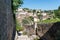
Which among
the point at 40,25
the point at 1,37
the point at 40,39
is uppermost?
the point at 1,37

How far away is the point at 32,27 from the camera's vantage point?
18.2 meters

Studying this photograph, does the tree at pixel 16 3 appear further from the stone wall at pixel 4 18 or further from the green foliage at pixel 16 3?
the stone wall at pixel 4 18

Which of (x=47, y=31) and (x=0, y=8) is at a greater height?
(x=0, y=8)

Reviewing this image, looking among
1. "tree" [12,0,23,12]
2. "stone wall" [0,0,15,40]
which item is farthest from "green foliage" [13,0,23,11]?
"stone wall" [0,0,15,40]

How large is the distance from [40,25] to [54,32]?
1.85 meters

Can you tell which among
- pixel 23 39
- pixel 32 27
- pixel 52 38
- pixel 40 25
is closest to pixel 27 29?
pixel 32 27

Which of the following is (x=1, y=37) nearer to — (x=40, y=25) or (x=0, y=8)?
(x=0, y=8)

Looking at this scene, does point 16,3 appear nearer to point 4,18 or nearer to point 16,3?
point 16,3

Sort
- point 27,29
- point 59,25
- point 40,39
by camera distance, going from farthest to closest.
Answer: point 27,29 → point 40,39 → point 59,25

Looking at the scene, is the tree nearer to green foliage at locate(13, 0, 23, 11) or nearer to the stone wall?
green foliage at locate(13, 0, 23, 11)

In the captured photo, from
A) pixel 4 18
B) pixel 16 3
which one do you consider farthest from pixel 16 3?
pixel 4 18

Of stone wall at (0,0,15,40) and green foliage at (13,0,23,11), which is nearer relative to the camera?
stone wall at (0,0,15,40)

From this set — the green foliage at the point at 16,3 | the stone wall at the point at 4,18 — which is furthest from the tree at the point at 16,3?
the stone wall at the point at 4,18

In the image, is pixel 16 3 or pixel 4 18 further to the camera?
pixel 16 3
